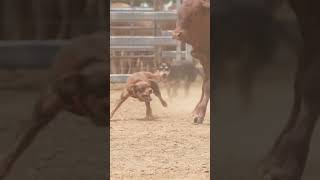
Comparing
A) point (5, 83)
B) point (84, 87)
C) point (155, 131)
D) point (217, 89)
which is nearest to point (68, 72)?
point (84, 87)

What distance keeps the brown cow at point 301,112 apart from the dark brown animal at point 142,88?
25.1 inches

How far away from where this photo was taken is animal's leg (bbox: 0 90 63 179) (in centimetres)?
318

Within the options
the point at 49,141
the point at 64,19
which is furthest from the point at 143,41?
the point at 49,141

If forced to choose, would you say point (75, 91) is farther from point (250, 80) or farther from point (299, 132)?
point (299, 132)

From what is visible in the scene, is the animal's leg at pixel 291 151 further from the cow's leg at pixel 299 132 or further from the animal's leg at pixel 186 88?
the animal's leg at pixel 186 88

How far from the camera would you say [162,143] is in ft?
10.7

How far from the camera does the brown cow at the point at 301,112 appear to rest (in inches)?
128

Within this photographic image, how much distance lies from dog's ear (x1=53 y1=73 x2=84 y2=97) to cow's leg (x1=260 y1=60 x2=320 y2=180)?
1.00 m

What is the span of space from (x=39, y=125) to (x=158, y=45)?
27.2 inches

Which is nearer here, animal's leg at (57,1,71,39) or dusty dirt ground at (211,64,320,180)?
animal's leg at (57,1,71,39)

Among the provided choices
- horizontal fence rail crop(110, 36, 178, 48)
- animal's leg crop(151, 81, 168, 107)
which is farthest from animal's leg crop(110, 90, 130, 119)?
horizontal fence rail crop(110, 36, 178, 48)

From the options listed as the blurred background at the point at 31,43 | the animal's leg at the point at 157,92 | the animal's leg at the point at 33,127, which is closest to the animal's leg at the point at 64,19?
the blurred background at the point at 31,43

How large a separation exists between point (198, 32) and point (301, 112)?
0.65m

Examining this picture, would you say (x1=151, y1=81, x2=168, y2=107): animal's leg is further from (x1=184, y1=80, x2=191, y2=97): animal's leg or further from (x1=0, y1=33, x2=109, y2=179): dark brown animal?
(x1=0, y1=33, x2=109, y2=179): dark brown animal
